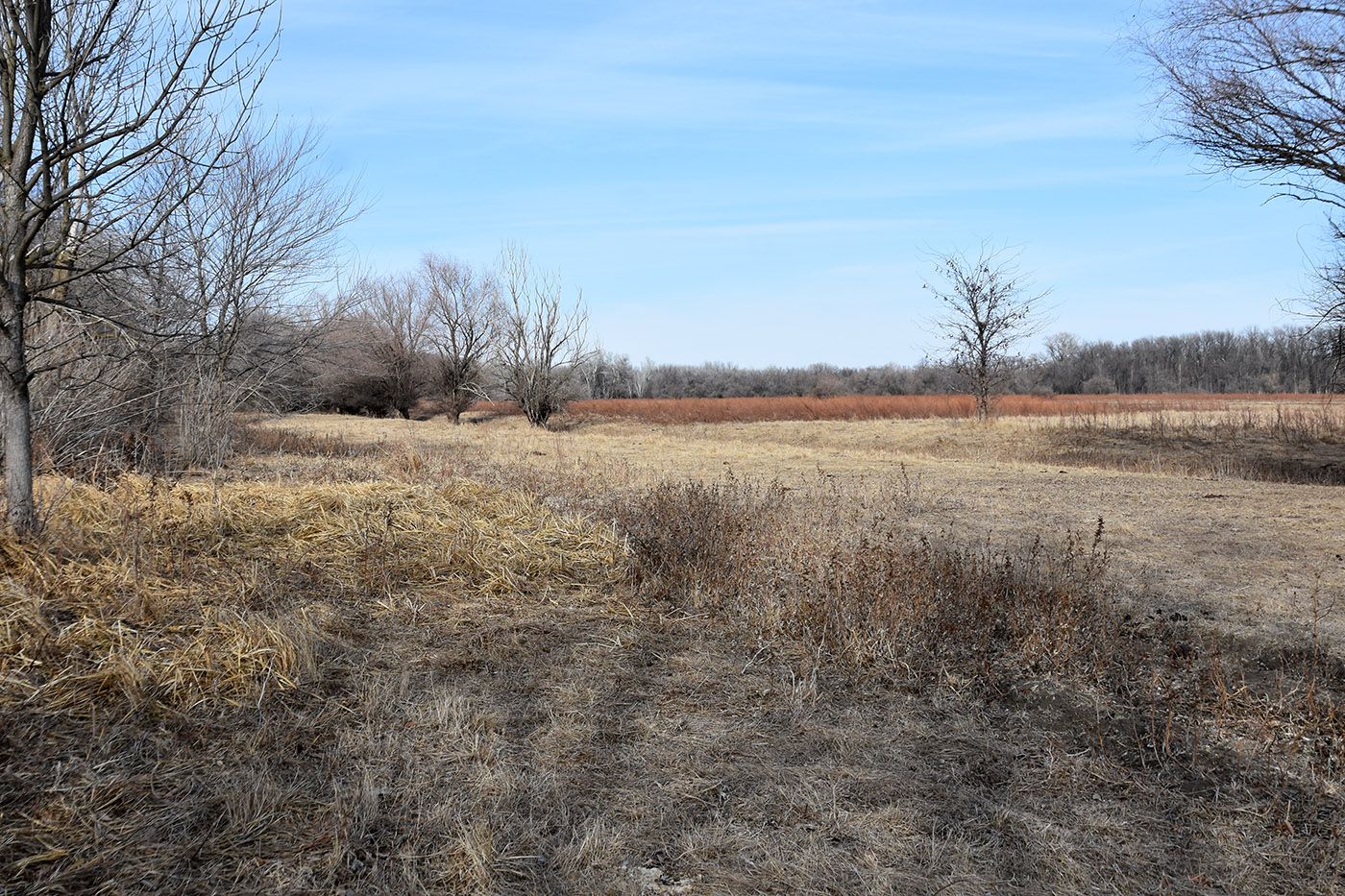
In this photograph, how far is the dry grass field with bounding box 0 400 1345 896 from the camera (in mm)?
2791

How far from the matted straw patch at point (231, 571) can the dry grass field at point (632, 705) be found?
0.08ft

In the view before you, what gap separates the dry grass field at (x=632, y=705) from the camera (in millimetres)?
2791

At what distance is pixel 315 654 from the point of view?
4.10 metres

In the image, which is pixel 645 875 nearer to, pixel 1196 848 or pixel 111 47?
pixel 1196 848

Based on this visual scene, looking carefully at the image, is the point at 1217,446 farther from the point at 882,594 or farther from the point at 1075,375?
the point at 1075,375

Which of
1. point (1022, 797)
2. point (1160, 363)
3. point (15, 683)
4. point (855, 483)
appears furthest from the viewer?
point (1160, 363)

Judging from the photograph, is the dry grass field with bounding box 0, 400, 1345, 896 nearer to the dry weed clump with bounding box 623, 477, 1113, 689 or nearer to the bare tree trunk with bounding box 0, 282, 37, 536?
the dry weed clump with bounding box 623, 477, 1113, 689

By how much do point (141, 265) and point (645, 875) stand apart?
438cm

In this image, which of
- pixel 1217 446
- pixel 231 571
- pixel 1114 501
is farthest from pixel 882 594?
pixel 1217 446

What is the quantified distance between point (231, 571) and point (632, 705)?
9.35ft

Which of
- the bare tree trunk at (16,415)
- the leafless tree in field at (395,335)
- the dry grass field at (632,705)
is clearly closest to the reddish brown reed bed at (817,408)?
the leafless tree in field at (395,335)

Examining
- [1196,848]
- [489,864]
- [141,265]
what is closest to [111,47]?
[141,265]

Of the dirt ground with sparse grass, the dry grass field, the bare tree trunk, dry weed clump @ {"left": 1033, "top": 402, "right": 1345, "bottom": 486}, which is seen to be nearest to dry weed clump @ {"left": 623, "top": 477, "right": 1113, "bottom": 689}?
the dry grass field

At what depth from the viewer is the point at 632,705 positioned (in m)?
4.02
